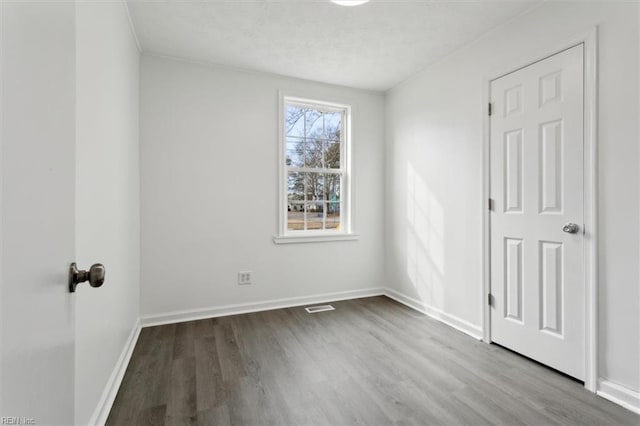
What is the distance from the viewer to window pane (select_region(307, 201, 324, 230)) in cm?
370

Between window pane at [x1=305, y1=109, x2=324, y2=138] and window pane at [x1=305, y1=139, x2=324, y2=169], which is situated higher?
window pane at [x1=305, y1=109, x2=324, y2=138]

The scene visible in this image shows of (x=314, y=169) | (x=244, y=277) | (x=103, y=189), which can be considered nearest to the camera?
(x=103, y=189)

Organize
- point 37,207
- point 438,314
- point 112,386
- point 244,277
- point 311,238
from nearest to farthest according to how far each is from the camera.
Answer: point 37,207, point 112,386, point 438,314, point 244,277, point 311,238

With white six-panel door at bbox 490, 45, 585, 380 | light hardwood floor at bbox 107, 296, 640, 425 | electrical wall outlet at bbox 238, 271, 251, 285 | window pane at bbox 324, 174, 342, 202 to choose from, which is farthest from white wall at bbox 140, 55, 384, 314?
white six-panel door at bbox 490, 45, 585, 380

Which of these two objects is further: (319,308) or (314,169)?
(314,169)

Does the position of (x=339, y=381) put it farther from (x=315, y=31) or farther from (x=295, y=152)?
(x=315, y=31)

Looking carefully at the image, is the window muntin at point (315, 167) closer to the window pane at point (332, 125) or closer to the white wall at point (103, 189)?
the window pane at point (332, 125)

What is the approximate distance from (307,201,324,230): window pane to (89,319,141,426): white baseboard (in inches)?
82.0

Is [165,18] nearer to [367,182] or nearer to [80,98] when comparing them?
[80,98]

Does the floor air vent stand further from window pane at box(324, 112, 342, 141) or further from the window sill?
window pane at box(324, 112, 342, 141)

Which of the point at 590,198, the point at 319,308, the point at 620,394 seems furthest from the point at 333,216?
the point at 620,394

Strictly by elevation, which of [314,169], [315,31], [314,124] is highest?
[315,31]

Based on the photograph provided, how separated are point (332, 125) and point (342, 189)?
0.82 meters

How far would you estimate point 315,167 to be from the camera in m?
3.72
